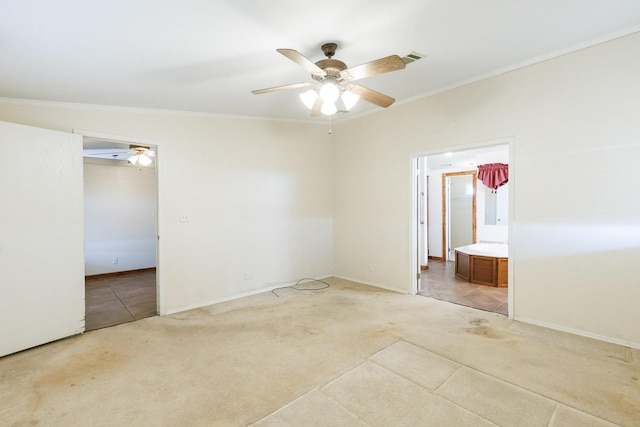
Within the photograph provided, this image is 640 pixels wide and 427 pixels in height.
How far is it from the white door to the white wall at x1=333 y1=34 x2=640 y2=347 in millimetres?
4227

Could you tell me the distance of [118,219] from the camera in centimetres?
617

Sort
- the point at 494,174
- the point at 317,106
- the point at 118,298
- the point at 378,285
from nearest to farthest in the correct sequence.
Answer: the point at 317,106 → the point at 118,298 → the point at 378,285 → the point at 494,174

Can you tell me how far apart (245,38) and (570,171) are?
3.27 metres

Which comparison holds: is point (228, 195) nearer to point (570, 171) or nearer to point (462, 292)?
point (462, 292)

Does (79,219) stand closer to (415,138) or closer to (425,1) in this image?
(425,1)

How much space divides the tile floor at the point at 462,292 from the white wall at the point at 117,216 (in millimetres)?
5551

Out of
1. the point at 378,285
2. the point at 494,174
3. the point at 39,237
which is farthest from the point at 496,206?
the point at 39,237

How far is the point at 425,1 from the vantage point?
2008mm

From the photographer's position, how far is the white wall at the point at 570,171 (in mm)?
2668

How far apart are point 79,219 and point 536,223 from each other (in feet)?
15.7

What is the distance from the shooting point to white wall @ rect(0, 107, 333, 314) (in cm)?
363

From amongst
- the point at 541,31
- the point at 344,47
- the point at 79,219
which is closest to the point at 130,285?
the point at 79,219

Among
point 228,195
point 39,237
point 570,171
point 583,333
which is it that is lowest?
point 583,333

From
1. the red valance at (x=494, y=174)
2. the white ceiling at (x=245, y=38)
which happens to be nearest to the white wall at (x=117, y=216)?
the white ceiling at (x=245, y=38)
